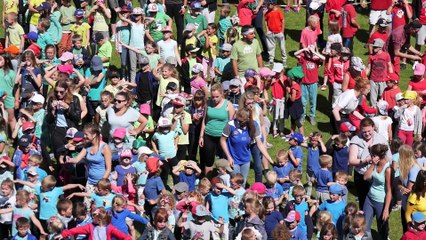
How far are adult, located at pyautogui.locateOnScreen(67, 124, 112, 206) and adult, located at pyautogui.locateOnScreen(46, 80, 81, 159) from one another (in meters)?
1.07

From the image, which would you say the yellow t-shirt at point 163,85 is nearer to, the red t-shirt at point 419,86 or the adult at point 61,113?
the adult at point 61,113

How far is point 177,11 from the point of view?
21.1 metres

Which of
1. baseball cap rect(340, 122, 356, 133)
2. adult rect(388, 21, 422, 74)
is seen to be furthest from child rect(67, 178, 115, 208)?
adult rect(388, 21, 422, 74)

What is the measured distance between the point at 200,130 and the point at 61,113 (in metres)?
2.16

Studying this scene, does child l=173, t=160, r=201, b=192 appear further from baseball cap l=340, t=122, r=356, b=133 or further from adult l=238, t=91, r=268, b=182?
baseball cap l=340, t=122, r=356, b=133

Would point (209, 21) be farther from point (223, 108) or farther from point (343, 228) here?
point (343, 228)

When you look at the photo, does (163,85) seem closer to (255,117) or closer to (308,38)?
(255,117)

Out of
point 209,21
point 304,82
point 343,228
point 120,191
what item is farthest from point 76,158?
point 209,21

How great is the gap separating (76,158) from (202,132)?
7.49 feet

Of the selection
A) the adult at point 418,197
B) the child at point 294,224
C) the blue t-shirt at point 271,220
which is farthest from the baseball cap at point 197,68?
the adult at point 418,197

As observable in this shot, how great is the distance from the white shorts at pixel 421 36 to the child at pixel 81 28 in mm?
6543

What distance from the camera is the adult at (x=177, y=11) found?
2102cm

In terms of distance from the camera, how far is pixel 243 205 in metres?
13.5

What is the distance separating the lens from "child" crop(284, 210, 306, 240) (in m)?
13.2
